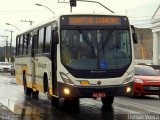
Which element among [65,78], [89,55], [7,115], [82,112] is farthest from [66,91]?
[7,115]

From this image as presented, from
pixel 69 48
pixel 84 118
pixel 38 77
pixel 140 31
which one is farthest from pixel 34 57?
pixel 140 31

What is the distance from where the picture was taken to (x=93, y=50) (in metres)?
15.0

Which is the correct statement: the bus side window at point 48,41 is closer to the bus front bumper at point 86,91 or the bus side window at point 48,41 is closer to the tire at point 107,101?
the bus front bumper at point 86,91

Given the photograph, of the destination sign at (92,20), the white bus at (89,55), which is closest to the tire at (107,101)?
the white bus at (89,55)

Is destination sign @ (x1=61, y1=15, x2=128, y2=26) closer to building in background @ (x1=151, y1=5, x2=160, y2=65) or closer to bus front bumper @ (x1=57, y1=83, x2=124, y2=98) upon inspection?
bus front bumper @ (x1=57, y1=83, x2=124, y2=98)

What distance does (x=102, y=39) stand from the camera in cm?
1525

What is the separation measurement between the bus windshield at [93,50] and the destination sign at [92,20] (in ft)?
0.84

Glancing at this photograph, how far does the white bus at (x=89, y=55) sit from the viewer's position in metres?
14.7

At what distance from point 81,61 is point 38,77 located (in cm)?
398

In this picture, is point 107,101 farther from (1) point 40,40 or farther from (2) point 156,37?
(2) point 156,37

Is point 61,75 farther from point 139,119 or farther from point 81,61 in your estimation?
point 139,119

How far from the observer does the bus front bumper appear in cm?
1460

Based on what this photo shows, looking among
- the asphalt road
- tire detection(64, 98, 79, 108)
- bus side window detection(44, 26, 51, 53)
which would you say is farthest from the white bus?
tire detection(64, 98, 79, 108)

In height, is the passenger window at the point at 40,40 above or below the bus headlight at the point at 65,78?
above
